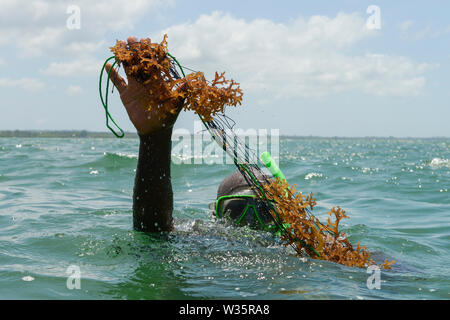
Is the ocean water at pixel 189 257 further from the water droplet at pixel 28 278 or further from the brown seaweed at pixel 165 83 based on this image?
the brown seaweed at pixel 165 83

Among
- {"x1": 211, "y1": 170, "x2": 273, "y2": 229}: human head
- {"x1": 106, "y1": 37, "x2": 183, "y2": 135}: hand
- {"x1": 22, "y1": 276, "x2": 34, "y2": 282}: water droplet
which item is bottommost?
{"x1": 22, "y1": 276, "x2": 34, "y2": 282}: water droplet

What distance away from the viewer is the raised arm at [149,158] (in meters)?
3.75

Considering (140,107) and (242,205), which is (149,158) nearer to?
(140,107)

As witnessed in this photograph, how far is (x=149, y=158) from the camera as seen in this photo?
155 inches

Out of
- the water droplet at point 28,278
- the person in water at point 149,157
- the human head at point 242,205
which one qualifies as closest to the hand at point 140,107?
the person in water at point 149,157

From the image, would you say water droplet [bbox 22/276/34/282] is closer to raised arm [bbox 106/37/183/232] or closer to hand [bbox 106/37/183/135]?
raised arm [bbox 106/37/183/232]

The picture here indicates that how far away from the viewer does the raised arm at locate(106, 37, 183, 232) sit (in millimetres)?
3748

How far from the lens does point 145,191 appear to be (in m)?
3.98

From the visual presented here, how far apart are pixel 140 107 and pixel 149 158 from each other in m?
0.47

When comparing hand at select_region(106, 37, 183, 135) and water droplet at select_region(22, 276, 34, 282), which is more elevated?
hand at select_region(106, 37, 183, 135)

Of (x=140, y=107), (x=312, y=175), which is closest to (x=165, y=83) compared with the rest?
(x=140, y=107)

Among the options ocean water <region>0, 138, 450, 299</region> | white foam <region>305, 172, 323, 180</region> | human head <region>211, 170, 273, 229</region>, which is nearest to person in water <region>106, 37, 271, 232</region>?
ocean water <region>0, 138, 450, 299</region>

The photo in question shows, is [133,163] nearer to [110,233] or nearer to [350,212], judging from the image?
[350,212]
